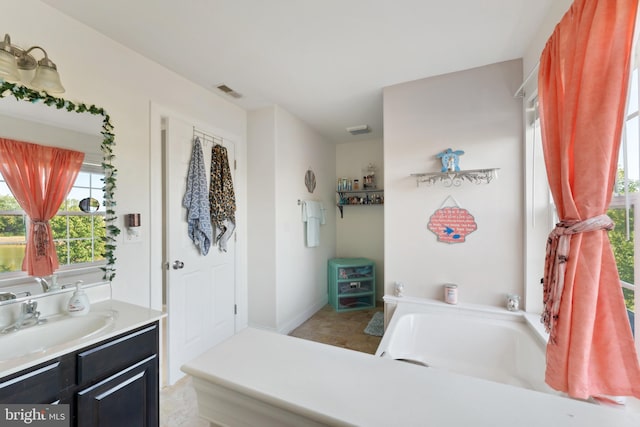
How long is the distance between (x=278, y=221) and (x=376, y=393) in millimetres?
2393

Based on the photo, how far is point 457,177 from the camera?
2.20 metres

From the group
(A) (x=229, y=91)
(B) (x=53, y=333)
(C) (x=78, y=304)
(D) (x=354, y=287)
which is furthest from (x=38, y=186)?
(D) (x=354, y=287)

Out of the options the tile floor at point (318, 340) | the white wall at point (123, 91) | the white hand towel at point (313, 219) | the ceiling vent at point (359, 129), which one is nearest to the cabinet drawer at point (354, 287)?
the tile floor at point (318, 340)

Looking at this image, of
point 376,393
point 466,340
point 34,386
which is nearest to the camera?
point 376,393

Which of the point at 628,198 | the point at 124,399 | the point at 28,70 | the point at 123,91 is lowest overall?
the point at 124,399

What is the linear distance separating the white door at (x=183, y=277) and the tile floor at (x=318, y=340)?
172mm

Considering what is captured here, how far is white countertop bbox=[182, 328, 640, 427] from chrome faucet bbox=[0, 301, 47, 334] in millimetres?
1286

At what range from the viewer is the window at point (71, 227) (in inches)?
52.0

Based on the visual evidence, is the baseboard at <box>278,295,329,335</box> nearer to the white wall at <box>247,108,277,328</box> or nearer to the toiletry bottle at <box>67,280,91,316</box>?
the white wall at <box>247,108,277,328</box>

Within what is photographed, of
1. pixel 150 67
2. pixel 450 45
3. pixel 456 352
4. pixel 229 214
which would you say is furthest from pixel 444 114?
pixel 150 67

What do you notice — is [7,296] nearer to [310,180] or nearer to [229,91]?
[229,91]

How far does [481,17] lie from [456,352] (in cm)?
222

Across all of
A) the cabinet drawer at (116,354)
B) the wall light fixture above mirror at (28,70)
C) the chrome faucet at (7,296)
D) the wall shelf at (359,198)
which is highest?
the wall light fixture above mirror at (28,70)

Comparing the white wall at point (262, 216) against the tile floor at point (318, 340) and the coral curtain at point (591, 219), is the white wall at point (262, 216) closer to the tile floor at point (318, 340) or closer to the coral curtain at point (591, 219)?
the tile floor at point (318, 340)
